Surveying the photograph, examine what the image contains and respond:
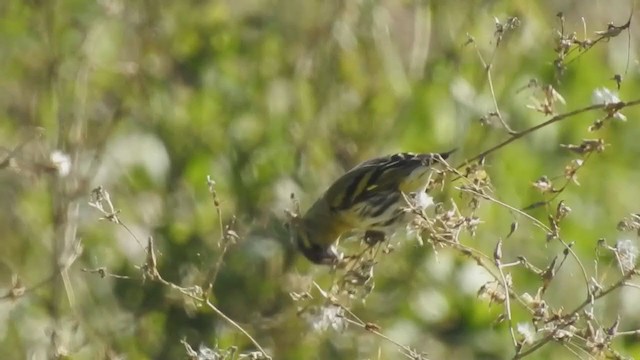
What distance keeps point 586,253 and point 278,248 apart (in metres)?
1.06

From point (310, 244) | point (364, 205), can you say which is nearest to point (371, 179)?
point (364, 205)

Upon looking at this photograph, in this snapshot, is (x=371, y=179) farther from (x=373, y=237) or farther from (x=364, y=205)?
(x=373, y=237)

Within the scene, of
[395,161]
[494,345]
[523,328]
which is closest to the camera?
[523,328]

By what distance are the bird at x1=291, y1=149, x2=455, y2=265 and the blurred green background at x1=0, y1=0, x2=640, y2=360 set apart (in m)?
0.13

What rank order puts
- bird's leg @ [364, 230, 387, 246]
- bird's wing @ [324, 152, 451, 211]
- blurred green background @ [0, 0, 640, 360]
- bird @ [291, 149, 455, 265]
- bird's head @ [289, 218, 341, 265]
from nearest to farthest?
bird's leg @ [364, 230, 387, 246] < bird @ [291, 149, 455, 265] < bird's wing @ [324, 152, 451, 211] < bird's head @ [289, 218, 341, 265] < blurred green background @ [0, 0, 640, 360]

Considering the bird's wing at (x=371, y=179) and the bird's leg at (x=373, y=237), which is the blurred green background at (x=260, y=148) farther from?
the bird's leg at (x=373, y=237)

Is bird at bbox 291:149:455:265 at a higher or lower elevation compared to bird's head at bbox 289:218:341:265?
higher

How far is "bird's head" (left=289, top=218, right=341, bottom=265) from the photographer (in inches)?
163

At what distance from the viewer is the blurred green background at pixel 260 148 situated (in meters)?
4.25

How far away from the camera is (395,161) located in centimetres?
355

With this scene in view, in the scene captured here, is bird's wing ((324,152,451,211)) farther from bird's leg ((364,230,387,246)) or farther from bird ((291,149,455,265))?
bird's leg ((364,230,387,246))

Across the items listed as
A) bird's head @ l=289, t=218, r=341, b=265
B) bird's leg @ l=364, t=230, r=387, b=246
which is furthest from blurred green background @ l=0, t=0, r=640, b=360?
bird's leg @ l=364, t=230, r=387, b=246

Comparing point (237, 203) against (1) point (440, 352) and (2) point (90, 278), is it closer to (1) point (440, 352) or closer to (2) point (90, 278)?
(2) point (90, 278)

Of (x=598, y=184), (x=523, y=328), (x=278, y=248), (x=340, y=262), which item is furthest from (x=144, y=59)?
(x=523, y=328)
